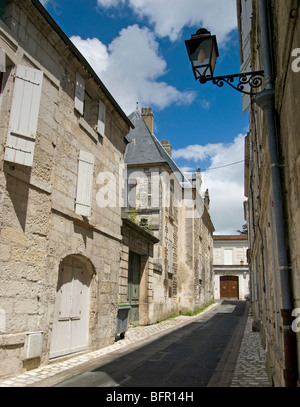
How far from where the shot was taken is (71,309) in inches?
280

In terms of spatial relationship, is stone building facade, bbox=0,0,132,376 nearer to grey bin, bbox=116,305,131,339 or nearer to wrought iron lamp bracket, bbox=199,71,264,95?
grey bin, bbox=116,305,131,339

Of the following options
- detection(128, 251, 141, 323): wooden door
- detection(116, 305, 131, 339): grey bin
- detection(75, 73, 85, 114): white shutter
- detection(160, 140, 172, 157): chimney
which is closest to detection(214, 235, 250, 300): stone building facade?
detection(160, 140, 172, 157): chimney

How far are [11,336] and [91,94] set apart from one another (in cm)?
564

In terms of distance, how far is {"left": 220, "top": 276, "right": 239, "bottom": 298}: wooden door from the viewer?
37750mm

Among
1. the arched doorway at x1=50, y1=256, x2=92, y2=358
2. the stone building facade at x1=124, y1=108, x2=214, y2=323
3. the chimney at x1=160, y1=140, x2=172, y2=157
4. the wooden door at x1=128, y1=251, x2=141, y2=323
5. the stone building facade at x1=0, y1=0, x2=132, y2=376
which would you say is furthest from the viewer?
the chimney at x1=160, y1=140, x2=172, y2=157

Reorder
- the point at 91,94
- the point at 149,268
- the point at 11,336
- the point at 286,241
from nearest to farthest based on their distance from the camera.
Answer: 1. the point at 286,241
2. the point at 11,336
3. the point at 91,94
4. the point at 149,268

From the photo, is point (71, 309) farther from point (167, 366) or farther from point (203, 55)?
point (203, 55)

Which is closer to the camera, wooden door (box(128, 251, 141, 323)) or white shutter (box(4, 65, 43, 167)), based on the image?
white shutter (box(4, 65, 43, 167))

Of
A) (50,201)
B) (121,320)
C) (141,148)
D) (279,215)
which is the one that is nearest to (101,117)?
(50,201)

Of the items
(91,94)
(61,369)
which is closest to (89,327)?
(61,369)

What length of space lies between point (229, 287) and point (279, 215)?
3667cm

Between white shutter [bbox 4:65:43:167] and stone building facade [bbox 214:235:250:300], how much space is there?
3428 cm

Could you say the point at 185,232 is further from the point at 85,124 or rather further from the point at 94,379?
the point at 94,379

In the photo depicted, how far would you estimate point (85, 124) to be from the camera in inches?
315
